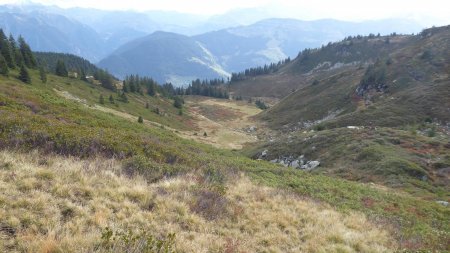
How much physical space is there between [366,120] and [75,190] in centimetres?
6256

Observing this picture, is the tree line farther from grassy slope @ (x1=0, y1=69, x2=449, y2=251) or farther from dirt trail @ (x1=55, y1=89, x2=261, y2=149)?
grassy slope @ (x1=0, y1=69, x2=449, y2=251)

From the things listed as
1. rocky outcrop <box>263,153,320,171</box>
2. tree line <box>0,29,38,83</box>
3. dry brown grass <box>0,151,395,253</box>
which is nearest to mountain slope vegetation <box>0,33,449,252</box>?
dry brown grass <box>0,151,395,253</box>

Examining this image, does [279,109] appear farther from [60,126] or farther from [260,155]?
[60,126]

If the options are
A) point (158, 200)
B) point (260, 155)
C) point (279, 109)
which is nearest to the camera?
point (158, 200)

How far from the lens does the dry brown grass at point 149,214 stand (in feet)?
26.5

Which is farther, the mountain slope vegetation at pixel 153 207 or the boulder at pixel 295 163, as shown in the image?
the boulder at pixel 295 163

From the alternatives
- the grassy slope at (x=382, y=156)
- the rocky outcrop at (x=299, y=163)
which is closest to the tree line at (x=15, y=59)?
the grassy slope at (x=382, y=156)

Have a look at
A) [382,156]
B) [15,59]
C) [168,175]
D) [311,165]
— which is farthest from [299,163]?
[15,59]

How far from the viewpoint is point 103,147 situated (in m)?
15.8

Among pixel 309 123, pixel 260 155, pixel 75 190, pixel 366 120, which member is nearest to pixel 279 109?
pixel 309 123

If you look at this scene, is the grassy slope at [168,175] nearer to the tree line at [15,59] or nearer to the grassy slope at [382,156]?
the grassy slope at [382,156]

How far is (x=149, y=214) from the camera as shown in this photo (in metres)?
9.89

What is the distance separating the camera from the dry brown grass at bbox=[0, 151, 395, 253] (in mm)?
8070

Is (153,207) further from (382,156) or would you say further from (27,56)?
(27,56)
